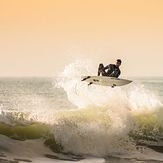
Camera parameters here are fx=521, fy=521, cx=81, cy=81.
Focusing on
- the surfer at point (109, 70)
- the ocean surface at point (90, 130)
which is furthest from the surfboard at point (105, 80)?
the ocean surface at point (90, 130)

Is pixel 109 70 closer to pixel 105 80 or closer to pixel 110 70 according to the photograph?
pixel 110 70

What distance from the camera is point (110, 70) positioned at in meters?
20.8

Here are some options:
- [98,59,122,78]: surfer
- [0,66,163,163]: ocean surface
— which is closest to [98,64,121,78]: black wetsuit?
[98,59,122,78]: surfer

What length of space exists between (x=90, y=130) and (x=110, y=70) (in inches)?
105

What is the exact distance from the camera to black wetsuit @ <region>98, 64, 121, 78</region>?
2069 centimetres

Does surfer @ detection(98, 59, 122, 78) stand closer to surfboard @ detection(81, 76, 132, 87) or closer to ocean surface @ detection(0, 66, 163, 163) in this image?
surfboard @ detection(81, 76, 132, 87)

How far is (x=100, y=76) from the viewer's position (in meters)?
21.4

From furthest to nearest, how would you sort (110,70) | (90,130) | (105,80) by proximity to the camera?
(105,80), (110,70), (90,130)

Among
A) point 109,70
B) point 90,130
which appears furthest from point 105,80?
point 90,130

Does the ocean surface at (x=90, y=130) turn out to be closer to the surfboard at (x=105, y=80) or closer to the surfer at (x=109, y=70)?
the surfboard at (x=105, y=80)

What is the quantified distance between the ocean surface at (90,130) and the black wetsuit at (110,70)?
5.34 feet

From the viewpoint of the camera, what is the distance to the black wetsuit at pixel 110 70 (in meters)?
20.7

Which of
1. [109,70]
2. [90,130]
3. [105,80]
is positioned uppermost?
[109,70]

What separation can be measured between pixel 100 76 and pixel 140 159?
494 cm
